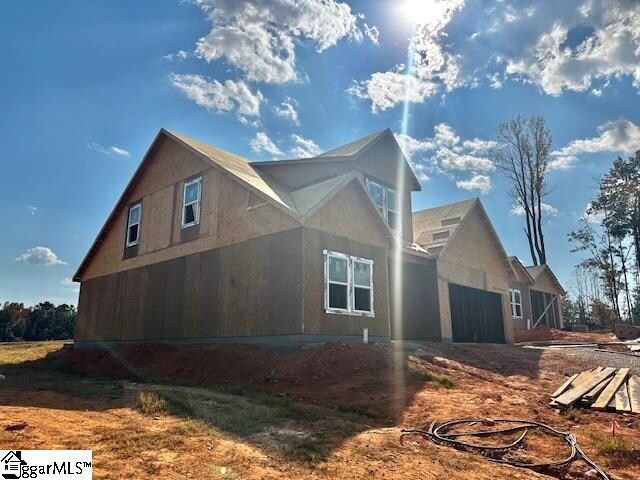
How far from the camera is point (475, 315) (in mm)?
20797

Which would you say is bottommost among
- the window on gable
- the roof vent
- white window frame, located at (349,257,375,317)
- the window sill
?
the window sill

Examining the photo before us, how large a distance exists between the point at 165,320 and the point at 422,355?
933 centimetres

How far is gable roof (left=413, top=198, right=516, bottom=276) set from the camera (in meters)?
19.2

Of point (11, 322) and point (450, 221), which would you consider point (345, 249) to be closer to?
point (450, 221)

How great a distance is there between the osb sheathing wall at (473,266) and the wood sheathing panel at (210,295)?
26.7ft

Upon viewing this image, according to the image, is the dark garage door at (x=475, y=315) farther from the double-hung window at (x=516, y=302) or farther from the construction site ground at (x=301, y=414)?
the double-hung window at (x=516, y=302)

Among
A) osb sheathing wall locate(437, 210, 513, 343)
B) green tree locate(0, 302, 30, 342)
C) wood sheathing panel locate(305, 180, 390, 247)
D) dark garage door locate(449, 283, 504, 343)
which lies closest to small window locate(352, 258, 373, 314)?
wood sheathing panel locate(305, 180, 390, 247)

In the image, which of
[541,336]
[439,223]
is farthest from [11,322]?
[541,336]

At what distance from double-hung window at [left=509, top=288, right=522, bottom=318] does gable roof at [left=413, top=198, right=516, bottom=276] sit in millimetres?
4928

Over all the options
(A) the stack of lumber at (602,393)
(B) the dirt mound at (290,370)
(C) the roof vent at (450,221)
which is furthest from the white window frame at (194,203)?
(A) the stack of lumber at (602,393)

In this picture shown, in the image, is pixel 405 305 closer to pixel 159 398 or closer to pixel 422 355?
pixel 422 355

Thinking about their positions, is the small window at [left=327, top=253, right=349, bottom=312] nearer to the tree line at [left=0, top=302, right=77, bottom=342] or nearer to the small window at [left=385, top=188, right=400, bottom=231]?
the small window at [left=385, top=188, right=400, bottom=231]

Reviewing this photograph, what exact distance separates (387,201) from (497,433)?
13170 millimetres

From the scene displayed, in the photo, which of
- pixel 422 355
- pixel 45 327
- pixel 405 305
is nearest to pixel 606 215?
pixel 405 305
